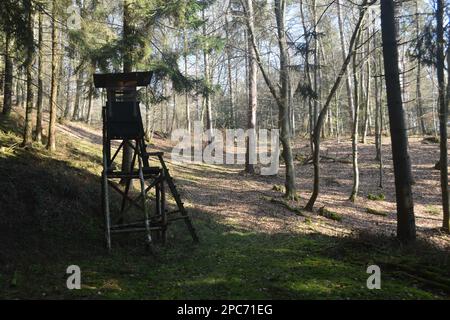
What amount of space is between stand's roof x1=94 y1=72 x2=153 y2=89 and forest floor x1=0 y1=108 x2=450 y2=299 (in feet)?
10.6

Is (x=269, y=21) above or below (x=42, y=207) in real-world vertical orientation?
above

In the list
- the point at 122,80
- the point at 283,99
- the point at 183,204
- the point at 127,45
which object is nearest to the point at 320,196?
the point at 283,99

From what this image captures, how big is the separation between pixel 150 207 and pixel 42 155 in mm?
4952

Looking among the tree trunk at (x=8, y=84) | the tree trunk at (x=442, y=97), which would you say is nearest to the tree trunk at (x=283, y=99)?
the tree trunk at (x=442, y=97)

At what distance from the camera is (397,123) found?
9711 mm

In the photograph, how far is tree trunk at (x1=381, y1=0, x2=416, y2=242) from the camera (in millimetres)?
9711

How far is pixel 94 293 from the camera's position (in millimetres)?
6703

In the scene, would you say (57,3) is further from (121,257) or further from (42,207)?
(121,257)

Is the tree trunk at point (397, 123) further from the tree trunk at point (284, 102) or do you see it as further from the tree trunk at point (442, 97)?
the tree trunk at point (284, 102)

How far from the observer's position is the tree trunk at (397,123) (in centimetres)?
971

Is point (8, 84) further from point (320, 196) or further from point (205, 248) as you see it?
point (320, 196)

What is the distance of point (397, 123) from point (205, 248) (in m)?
5.69

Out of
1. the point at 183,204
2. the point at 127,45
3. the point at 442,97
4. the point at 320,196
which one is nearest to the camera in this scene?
the point at 442,97
